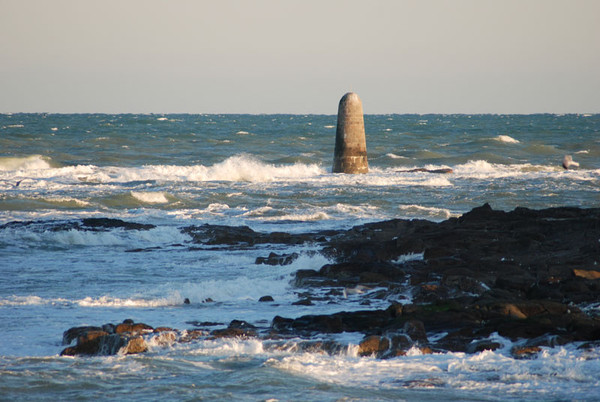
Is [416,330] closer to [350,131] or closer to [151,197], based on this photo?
[151,197]

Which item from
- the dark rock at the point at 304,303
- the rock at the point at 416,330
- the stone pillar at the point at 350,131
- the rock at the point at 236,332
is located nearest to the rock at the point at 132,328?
the rock at the point at 236,332

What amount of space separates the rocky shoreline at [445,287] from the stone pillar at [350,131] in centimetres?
1129

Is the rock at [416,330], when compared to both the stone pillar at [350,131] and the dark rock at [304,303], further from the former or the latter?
the stone pillar at [350,131]

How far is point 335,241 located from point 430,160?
2759 cm

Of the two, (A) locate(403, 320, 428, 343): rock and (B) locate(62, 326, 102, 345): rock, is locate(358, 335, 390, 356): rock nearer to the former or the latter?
(A) locate(403, 320, 428, 343): rock

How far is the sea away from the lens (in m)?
5.93

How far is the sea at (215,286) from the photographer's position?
593 cm

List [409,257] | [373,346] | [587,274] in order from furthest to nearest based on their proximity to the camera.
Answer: [409,257] → [587,274] → [373,346]

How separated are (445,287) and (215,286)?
284 centimetres

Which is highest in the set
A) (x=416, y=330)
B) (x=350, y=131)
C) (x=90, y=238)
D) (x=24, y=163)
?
(x=350, y=131)

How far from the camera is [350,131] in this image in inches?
1003

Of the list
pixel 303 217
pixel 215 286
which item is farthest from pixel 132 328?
pixel 303 217

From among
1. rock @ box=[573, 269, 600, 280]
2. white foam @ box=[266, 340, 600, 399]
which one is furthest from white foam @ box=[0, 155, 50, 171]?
white foam @ box=[266, 340, 600, 399]

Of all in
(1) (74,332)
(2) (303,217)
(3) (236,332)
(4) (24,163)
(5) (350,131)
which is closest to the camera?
(1) (74,332)
